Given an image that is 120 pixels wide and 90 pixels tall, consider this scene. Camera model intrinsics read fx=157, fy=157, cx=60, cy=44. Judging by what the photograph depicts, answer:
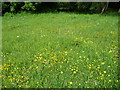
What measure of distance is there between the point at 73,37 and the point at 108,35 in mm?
1886

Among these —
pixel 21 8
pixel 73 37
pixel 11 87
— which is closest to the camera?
pixel 11 87

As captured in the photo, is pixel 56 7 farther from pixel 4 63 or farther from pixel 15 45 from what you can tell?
pixel 4 63

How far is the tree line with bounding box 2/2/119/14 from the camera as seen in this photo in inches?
643

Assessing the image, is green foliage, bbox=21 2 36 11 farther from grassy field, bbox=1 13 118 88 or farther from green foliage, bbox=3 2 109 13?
grassy field, bbox=1 13 118 88

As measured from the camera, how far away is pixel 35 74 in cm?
489

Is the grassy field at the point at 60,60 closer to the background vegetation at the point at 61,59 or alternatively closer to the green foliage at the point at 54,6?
the background vegetation at the point at 61,59

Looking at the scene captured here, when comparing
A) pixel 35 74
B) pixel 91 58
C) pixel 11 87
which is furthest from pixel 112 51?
pixel 11 87

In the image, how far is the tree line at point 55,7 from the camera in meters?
16.3

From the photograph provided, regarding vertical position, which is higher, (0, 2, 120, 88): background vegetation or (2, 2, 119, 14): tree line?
(0, 2, 120, 88): background vegetation

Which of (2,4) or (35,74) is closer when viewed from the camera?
(35,74)

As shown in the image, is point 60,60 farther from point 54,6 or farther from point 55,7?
point 54,6

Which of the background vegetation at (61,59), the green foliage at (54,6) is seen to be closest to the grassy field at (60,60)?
the background vegetation at (61,59)

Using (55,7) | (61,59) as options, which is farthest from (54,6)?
(61,59)

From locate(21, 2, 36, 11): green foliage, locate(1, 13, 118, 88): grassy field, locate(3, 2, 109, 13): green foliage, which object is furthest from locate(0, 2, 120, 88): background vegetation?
locate(21, 2, 36, 11): green foliage
